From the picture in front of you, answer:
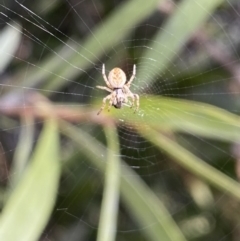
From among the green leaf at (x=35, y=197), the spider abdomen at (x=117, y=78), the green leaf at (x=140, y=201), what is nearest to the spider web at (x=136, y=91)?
the spider abdomen at (x=117, y=78)

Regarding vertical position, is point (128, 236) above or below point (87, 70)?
below

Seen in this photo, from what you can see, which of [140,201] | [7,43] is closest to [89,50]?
[7,43]

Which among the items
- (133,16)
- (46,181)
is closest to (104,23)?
(133,16)

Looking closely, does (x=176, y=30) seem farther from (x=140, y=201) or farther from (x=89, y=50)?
(x=140, y=201)

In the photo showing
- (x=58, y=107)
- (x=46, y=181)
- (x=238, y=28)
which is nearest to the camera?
(x=46, y=181)

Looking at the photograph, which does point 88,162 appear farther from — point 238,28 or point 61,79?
point 238,28

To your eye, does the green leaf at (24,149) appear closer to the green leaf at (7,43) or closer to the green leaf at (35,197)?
the green leaf at (35,197)
